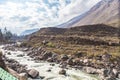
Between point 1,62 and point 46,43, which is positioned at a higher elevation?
point 1,62

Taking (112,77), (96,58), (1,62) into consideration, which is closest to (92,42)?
(96,58)

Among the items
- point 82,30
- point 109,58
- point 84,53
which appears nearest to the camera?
point 109,58

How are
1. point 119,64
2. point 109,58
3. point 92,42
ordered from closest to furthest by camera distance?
point 119,64 < point 109,58 < point 92,42

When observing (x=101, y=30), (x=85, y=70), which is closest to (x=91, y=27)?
(x=101, y=30)

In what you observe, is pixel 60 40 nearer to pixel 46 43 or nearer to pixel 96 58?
pixel 46 43

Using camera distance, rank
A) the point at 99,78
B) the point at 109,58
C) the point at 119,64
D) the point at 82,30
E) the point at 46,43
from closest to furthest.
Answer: the point at 99,78 < the point at 119,64 < the point at 109,58 < the point at 46,43 < the point at 82,30

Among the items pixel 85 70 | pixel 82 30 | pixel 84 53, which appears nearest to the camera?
pixel 85 70

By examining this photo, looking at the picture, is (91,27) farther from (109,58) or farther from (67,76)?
(67,76)

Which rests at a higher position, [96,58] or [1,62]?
[1,62]

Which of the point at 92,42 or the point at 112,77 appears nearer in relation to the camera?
the point at 112,77
